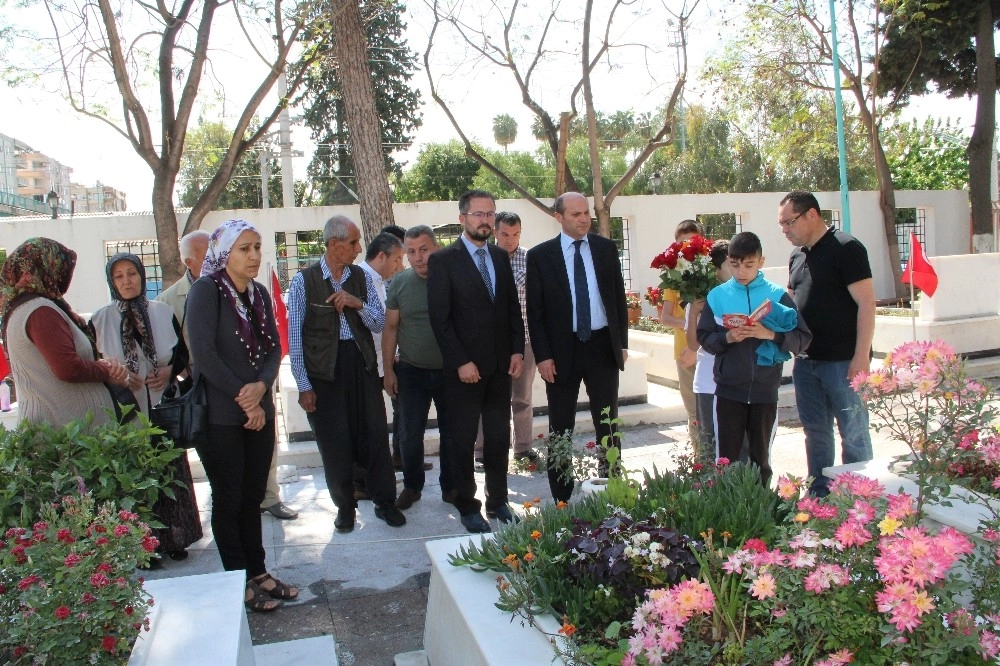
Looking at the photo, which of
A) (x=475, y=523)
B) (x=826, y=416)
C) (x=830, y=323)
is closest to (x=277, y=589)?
(x=475, y=523)

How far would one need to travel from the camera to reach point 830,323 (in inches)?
183

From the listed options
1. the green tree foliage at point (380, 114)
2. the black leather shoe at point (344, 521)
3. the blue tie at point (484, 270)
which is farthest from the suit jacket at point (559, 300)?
the green tree foliage at point (380, 114)

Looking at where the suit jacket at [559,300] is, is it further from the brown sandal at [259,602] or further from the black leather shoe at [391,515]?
the brown sandal at [259,602]

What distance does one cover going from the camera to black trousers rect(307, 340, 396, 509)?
4895mm

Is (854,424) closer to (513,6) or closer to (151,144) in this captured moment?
(151,144)

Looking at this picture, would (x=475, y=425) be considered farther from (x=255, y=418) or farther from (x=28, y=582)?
(x=28, y=582)

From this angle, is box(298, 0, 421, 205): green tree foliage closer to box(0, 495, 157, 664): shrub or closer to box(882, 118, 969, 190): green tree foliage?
box(882, 118, 969, 190): green tree foliage

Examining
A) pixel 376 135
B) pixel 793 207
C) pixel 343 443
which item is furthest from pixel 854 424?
pixel 376 135

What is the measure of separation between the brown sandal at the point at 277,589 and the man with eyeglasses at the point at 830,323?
2.79 meters

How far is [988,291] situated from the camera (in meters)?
10.6

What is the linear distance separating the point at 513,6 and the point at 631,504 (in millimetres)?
12586

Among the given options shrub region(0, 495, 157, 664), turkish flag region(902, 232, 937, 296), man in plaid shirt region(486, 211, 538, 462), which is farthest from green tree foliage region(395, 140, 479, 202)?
shrub region(0, 495, 157, 664)

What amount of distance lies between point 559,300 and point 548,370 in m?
0.41

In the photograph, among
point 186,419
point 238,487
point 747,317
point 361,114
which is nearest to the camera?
point 186,419
